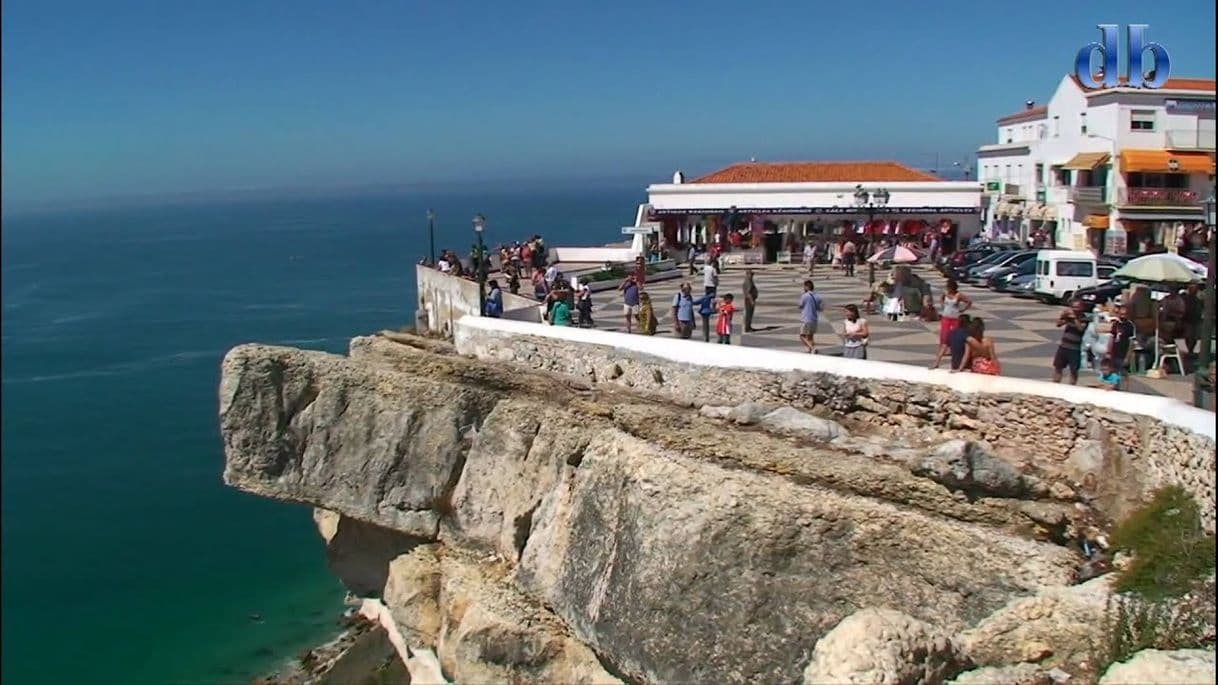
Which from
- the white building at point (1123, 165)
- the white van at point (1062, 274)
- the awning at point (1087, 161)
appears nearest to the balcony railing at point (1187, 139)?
the white building at point (1123, 165)

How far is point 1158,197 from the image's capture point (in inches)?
1373

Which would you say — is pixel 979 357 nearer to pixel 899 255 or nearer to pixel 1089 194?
pixel 899 255

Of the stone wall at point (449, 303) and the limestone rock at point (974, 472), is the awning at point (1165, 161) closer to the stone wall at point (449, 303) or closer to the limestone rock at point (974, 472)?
the stone wall at point (449, 303)

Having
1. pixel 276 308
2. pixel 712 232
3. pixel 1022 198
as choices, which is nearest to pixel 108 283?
pixel 276 308

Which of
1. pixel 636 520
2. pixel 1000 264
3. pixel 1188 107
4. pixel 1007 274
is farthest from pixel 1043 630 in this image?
pixel 1188 107

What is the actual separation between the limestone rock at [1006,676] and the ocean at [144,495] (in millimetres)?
6937

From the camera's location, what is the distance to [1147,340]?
13.4 m

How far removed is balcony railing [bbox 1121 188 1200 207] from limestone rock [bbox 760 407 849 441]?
91.0ft

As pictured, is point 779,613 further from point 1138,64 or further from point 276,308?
point 276,308

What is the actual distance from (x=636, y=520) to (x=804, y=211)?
73.7 ft

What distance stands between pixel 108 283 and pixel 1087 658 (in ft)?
255

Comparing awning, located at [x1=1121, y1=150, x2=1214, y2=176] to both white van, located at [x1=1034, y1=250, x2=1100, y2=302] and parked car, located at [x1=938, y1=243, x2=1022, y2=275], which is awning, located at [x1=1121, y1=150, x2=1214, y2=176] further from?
white van, located at [x1=1034, y1=250, x2=1100, y2=302]

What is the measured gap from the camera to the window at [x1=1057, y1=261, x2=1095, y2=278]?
21.8 meters

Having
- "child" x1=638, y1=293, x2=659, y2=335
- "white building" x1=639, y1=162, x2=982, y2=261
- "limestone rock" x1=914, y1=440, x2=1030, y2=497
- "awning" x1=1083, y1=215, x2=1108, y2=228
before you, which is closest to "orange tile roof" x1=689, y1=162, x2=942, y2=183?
"white building" x1=639, y1=162, x2=982, y2=261
